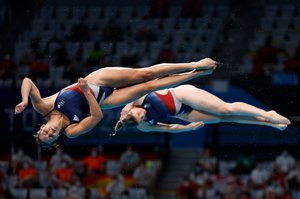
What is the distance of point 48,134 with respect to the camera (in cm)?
1228

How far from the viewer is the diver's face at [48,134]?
12281 mm

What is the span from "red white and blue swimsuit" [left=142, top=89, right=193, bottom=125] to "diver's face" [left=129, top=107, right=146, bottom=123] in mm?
248

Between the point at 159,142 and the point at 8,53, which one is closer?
the point at 159,142

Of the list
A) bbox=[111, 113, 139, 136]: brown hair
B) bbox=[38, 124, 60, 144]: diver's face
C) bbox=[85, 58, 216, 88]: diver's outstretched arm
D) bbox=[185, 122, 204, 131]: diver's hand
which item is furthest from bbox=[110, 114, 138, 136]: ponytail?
bbox=[185, 122, 204, 131]: diver's hand

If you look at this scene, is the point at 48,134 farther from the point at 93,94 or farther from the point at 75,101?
the point at 93,94

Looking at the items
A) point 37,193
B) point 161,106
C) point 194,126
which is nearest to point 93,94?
point 161,106

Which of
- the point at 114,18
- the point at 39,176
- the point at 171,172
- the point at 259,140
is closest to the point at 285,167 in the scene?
the point at 259,140

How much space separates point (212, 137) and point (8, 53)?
663 cm

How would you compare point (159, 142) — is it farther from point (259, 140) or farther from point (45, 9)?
point (45, 9)

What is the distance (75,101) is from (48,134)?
2.34 feet

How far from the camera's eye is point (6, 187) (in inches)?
822

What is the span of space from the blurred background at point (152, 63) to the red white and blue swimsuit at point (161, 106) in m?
6.11

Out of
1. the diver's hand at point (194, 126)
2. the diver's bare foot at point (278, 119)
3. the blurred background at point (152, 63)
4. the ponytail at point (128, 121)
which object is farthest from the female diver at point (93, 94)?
the blurred background at point (152, 63)

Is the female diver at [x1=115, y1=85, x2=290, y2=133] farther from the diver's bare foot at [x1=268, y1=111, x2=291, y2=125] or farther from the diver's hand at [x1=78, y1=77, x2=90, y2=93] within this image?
the diver's hand at [x1=78, y1=77, x2=90, y2=93]
